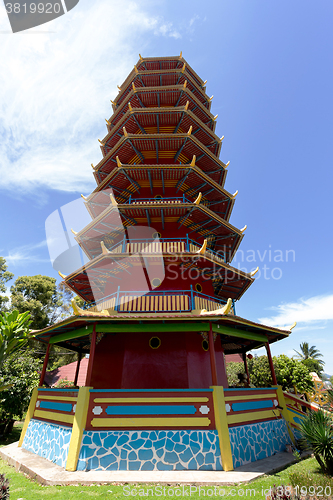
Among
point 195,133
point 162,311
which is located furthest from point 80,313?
point 195,133

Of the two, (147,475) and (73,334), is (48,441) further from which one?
(147,475)

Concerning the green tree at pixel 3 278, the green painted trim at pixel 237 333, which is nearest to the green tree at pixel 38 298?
the green tree at pixel 3 278

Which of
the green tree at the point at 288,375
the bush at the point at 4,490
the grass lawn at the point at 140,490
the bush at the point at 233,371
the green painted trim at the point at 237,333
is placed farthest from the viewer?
the bush at the point at 233,371

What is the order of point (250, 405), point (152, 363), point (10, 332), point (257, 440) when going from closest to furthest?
point (10, 332) < point (257, 440) < point (250, 405) < point (152, 363)

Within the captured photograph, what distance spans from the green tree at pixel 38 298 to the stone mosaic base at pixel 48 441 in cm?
2147

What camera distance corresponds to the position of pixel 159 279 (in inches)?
545

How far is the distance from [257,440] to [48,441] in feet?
27.5

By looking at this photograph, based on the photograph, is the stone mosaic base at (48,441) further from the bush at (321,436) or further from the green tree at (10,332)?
the bush at (321,436)

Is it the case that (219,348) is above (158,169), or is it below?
below

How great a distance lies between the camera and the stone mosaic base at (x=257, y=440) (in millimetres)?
9359

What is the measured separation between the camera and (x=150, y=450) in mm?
8727

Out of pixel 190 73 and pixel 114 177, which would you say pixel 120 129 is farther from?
pixel 190 73

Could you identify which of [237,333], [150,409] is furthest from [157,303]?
[150,409]

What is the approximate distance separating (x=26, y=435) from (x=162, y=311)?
8765mm
